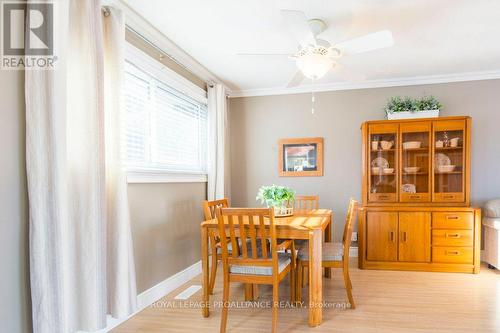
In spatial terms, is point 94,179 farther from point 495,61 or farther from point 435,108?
point 495,61

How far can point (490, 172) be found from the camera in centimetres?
430

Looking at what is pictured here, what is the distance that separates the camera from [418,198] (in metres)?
4.20

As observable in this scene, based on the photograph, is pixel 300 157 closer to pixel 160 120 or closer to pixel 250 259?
pixel 160 120

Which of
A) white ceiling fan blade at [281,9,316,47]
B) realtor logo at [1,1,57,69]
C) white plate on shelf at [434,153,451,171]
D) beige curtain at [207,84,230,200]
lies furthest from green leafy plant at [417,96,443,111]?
realtor logo at [1,1,57,69]

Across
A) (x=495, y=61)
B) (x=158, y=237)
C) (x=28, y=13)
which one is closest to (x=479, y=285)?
(x=495, y=61)

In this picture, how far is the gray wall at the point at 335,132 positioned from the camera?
14.2 feet

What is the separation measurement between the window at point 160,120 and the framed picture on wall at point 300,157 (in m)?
1.22

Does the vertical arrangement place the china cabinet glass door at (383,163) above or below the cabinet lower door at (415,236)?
above

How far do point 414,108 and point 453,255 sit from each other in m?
1.82

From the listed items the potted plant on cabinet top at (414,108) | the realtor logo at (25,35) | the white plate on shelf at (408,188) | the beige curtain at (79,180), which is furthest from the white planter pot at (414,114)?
the realtor logo at (25,35)

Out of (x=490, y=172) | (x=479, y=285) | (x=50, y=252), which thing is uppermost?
(x=490, y=172)

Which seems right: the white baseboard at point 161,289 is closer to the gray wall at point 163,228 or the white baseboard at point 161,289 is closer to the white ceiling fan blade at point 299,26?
the gray wall at point 163,228

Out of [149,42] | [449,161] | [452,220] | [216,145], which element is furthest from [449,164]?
[149,42]

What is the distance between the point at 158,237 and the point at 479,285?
328 centimetres
